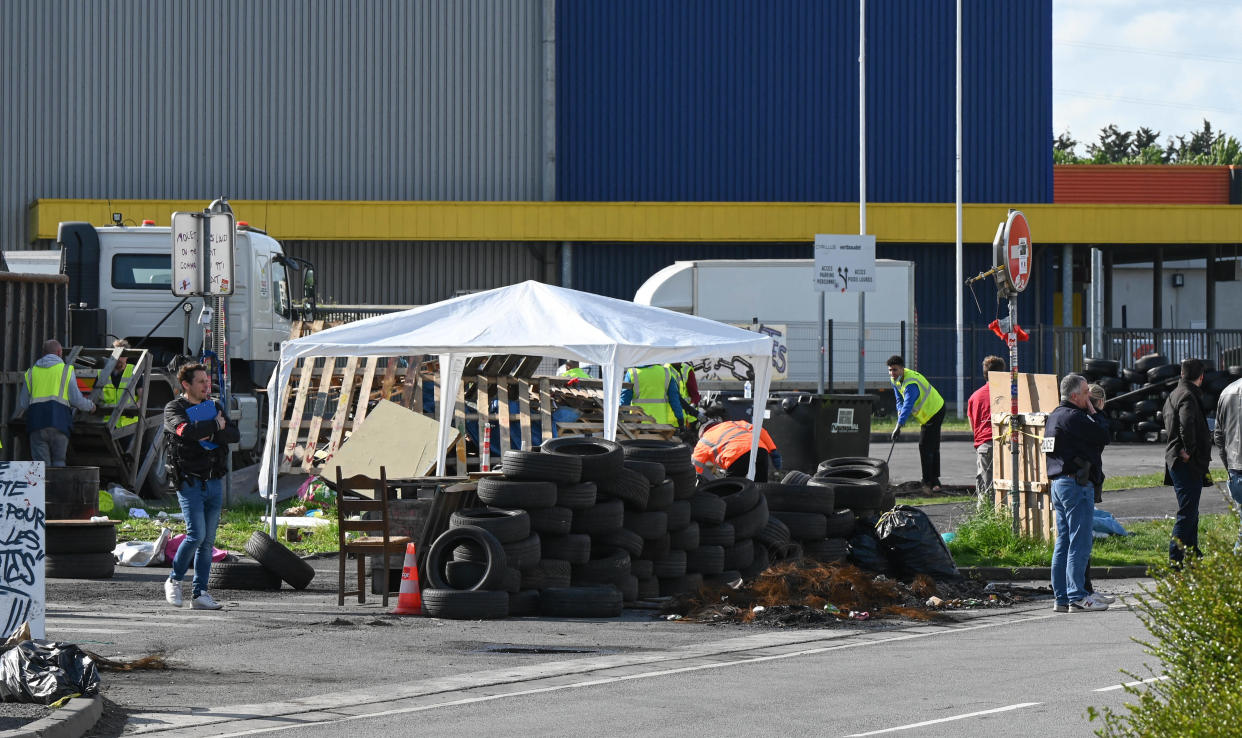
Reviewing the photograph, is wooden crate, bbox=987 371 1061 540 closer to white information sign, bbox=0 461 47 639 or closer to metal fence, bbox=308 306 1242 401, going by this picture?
white information sign, bbox=0 461 47 639

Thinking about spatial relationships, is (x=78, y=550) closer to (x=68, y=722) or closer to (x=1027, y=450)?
(x=68, y=722)

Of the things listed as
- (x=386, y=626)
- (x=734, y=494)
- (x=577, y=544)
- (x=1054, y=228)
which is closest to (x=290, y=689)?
(x=386, y=626)

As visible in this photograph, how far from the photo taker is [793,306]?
33.9 m

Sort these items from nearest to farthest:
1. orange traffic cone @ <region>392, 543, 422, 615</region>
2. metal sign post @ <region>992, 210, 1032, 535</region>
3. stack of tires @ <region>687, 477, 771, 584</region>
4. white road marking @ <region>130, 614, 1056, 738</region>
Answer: white road marking @ <region>130, 614, 1056, 738</region> → orange traffic cone @ <region>392, 543, 422, 615</region> → stack of tires @ <region>687, 477, 771, 584</region> → metal sign post @ <region>992, 210, 1032, 535</region>

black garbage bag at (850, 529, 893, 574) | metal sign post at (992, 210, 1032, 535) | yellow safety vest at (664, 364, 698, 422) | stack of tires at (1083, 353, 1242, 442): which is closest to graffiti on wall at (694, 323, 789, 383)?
stack of tires at (1083, 353, 1242, 442)

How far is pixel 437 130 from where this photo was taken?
137ft

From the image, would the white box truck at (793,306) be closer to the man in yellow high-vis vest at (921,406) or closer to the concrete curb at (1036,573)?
the man in yellow high-vis vest at (921,406)

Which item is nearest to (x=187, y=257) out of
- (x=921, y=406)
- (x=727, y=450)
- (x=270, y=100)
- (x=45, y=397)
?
(x=45, y=397)

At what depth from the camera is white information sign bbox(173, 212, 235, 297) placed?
A: 18.1m

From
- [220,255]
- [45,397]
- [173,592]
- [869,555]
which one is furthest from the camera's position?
[45,397]

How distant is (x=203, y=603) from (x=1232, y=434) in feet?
27.5

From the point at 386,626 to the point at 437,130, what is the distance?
31365 mm

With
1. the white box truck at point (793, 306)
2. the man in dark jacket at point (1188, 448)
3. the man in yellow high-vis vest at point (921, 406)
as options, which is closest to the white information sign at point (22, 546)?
the man in dark jacket at point (1188, 448)

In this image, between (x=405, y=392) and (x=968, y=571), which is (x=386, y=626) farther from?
(x=405, y=392)
